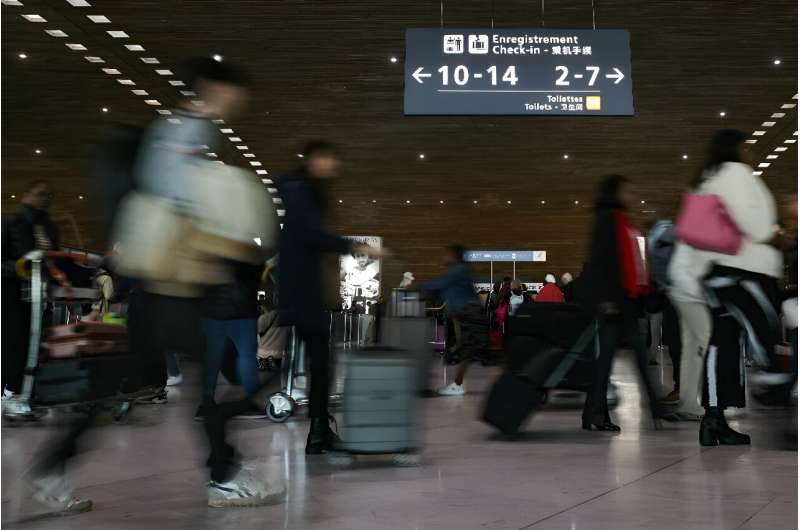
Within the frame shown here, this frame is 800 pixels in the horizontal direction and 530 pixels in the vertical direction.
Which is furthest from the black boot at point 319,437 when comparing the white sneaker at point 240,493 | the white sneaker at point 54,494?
the white sneaker at point 54,494

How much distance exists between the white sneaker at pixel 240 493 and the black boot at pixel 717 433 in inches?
99.4

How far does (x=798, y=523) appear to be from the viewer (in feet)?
8.74

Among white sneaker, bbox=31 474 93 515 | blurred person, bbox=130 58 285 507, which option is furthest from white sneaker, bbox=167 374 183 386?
blurred person, bbox=130 58 285 507

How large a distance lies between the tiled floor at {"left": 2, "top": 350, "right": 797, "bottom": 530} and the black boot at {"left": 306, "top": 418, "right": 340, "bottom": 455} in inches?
2.8

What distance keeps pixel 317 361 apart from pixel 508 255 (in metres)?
24.0

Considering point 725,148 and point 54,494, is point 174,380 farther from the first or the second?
point 725,148

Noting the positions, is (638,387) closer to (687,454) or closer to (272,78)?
(687,454)

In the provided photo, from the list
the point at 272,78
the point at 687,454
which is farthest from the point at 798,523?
the point at 272,78

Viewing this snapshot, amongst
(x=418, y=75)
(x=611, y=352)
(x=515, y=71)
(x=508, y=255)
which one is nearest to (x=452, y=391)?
(x=611, y=352)

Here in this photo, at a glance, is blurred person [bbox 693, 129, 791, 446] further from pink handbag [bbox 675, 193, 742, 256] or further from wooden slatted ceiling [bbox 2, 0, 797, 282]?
wooden slatted ceiling [bbox 2, 0, 797, 282]

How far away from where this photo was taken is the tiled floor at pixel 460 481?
2715mm

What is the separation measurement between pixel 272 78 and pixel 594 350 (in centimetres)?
796

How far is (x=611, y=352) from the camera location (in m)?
4.80

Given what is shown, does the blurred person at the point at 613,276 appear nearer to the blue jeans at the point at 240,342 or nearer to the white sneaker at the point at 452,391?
the blue jeans at the point at 240,342
